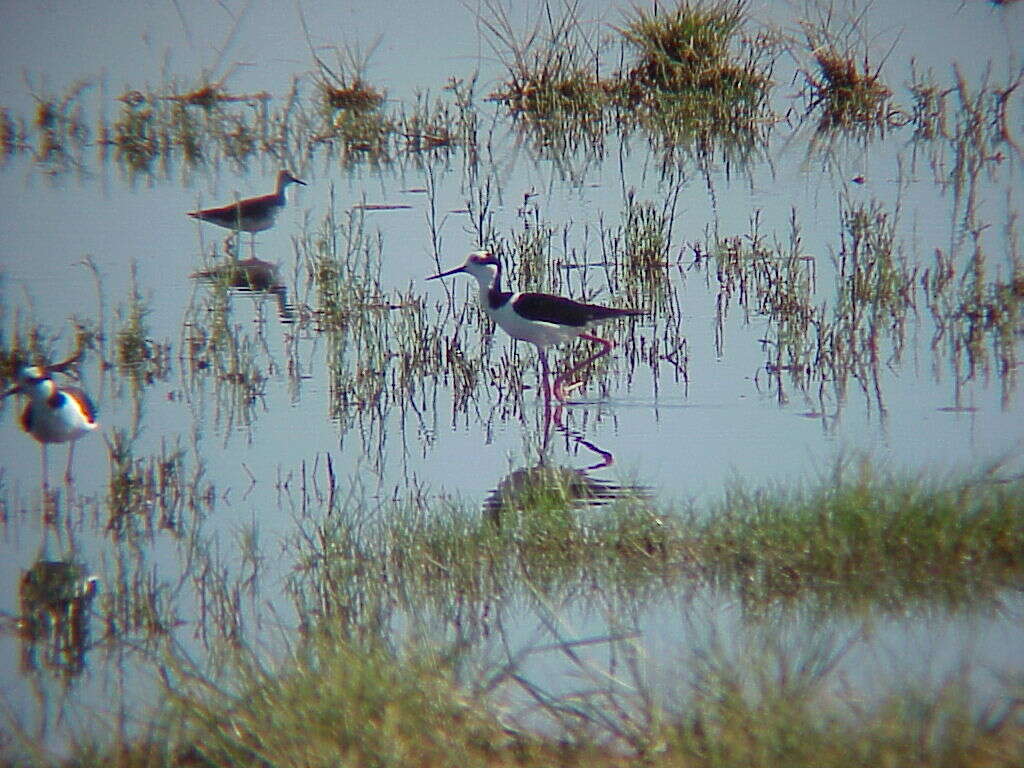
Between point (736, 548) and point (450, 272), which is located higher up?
point (450, 272)

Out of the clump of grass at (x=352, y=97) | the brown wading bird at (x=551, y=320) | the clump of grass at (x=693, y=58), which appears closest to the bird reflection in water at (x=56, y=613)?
the brown wading bird at (x=551, y=320)

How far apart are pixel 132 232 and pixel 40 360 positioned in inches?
118

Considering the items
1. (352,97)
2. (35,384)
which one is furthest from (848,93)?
(35,384)

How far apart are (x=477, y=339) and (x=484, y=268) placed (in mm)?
404

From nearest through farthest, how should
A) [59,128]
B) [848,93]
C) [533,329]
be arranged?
[533,329]
[848,93]
[59,128]

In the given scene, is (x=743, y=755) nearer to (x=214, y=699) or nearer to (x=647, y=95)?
(x=214, y=699)

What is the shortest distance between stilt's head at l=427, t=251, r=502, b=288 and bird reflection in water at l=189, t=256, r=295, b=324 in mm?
1050

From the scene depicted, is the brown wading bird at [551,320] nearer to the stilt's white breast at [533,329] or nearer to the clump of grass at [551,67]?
the stilt's white breast at [533,329]

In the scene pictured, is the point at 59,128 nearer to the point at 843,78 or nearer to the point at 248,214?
the point at 248,214

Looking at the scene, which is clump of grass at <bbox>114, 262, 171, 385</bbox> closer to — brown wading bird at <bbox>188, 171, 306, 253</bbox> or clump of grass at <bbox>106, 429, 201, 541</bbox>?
clump of grass at <bbox>106, 429, 201, 541</bbox>

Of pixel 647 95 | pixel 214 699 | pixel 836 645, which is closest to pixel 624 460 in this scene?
pixel 836 645

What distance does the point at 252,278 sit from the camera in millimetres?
10195

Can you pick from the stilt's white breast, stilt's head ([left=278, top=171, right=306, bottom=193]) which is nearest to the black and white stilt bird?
the stilt's white breast

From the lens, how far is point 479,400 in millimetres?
7969
